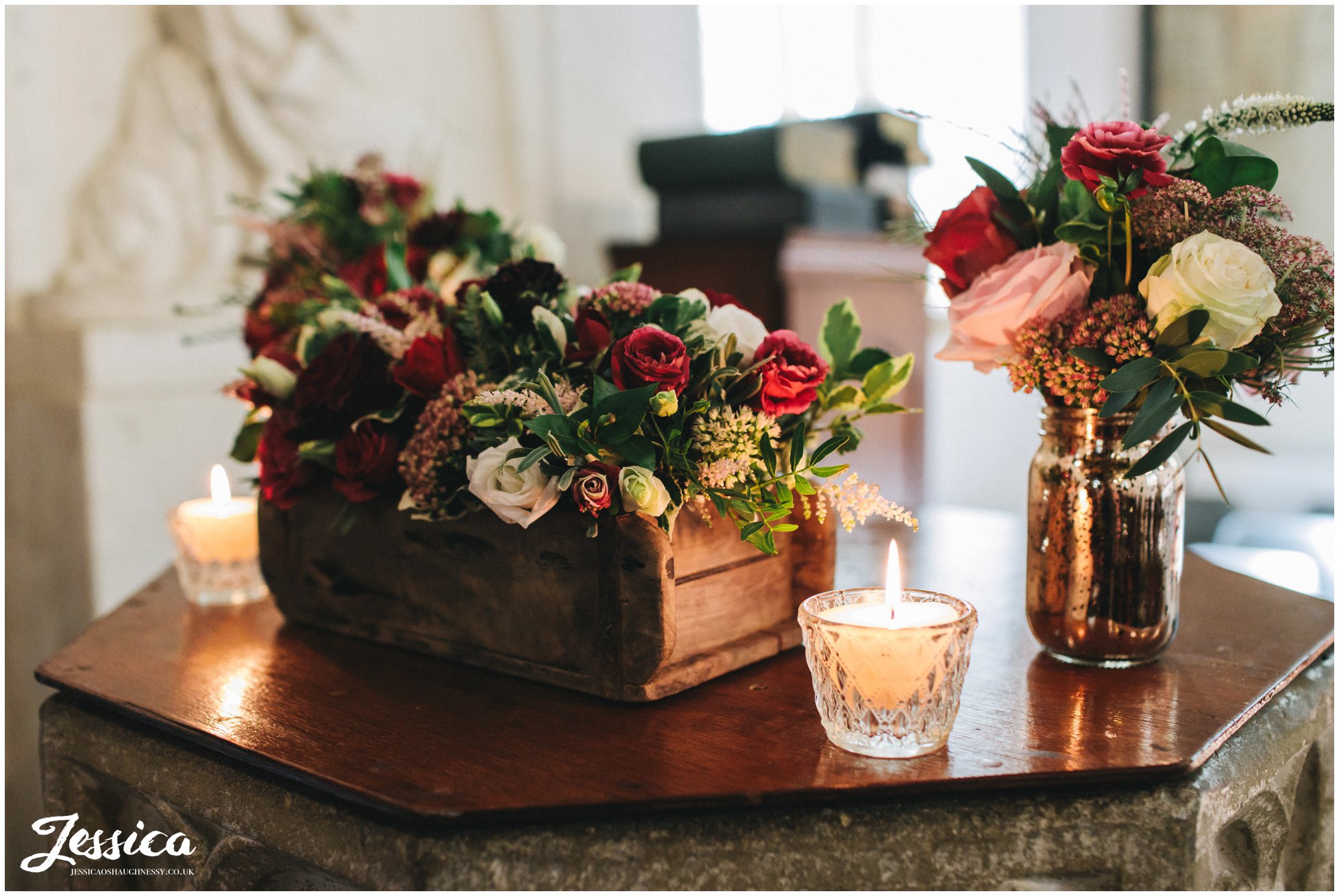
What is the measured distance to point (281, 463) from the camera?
100 centimetres

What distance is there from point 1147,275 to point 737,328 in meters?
0.32

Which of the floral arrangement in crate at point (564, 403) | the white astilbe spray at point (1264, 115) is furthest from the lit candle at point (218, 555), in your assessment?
the white astilbe spray at point (1264, 115)

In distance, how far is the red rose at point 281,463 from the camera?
100 cm

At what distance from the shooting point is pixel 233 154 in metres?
1.96

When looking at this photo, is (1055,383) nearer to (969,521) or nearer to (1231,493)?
(969,521)

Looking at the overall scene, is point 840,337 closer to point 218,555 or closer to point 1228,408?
point 1228,408

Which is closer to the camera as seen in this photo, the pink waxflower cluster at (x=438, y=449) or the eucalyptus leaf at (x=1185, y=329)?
the eucalyptus leaf at (x=1185, y=329)

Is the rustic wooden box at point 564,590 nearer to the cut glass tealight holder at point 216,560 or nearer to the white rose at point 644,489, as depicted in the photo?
the white rose at point 644,489

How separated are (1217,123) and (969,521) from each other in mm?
778

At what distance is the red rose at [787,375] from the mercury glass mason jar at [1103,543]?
0.21 meters

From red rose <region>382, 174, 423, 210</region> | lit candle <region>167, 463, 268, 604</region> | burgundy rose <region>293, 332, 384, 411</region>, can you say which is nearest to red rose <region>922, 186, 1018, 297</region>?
burgundy rose <region>293, 332, 384, 411</region>

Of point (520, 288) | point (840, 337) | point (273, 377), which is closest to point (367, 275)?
point (273, 377)

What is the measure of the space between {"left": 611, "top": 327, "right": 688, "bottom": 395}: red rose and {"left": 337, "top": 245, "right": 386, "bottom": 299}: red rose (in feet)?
2.14

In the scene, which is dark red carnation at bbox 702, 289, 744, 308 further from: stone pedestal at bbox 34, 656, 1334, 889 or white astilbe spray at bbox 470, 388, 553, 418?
stone pedestal at bbox 34, 656, 1334, 889
